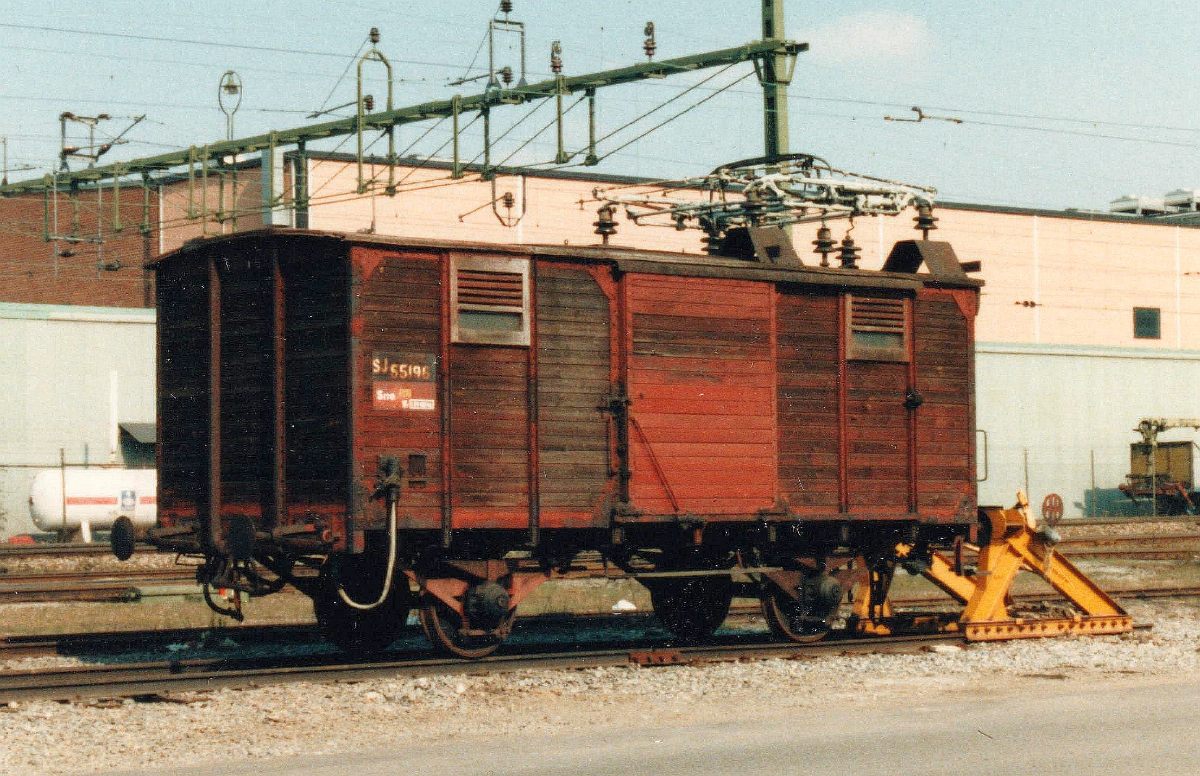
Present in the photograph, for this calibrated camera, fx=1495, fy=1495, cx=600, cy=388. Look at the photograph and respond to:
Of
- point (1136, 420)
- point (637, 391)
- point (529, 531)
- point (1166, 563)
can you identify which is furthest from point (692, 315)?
point (1136, 420)

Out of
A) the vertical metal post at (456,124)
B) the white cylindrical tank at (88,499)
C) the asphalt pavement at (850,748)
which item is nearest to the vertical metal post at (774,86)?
the vertical metal post at (456,124)

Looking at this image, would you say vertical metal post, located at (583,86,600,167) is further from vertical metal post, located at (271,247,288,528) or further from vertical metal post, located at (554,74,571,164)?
vertical metal post, located at (271,247,288,528)

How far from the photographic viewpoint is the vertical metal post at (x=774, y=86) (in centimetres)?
2508

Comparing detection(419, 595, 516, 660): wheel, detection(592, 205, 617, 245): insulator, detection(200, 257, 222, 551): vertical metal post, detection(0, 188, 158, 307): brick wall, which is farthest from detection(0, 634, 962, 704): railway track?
detection(0, 188, 158, 307): brick wall

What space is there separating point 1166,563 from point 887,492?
13.0m

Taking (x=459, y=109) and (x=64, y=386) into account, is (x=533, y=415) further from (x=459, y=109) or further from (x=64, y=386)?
(x=64, y=386)

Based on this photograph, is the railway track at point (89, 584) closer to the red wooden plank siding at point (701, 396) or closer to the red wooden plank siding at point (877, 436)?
the red wooden plank siding at point (701, 396)

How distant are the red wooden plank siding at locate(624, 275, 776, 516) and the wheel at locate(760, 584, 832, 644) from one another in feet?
3.74

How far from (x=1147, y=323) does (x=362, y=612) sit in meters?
47.5

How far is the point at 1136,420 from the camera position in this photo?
47719 millimetres

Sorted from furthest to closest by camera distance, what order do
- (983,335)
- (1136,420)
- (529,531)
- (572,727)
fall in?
(983,335), (1136,420), (529,531), (572,727)

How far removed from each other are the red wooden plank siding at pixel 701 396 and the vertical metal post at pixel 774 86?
10.2 metres

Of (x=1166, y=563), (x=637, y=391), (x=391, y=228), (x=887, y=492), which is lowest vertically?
(x=1166, y=563)

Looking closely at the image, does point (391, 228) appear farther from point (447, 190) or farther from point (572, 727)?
point (572, 727)
